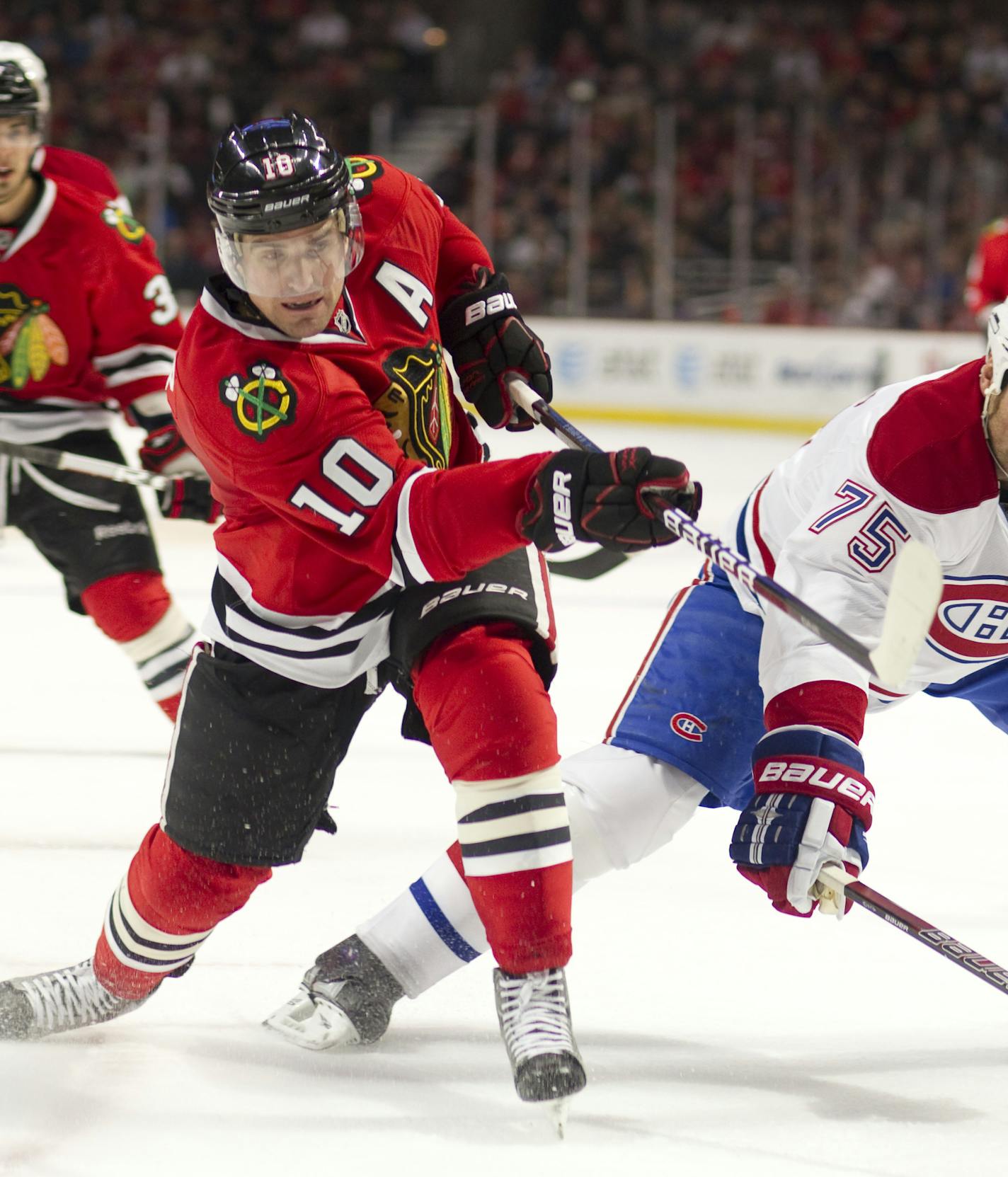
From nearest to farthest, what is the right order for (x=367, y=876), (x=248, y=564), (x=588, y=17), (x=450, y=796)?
(x=248, y=564)
(x=367, y=876)
(x=450, y=796)
(x=588, y=17)

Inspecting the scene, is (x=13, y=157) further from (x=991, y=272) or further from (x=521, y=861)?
(x=991, y=272)

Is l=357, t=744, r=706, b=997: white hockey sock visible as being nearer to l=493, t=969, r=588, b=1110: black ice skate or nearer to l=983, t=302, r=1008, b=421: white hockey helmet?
l=493, t=969, r=588, b=1110: black ice skate

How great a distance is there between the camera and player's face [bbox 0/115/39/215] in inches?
107

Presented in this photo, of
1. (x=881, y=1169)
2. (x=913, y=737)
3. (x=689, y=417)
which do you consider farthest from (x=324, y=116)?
(x=881, y=1169)

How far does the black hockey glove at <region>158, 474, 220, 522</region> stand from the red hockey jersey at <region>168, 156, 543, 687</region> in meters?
1.10

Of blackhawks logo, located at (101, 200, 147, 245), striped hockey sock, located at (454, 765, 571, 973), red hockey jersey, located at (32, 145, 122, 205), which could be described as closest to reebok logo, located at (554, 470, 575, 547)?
striped hockey sock, located at (454, 765, 571, 973)

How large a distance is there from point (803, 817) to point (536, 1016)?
0.34m

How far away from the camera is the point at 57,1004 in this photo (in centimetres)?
186

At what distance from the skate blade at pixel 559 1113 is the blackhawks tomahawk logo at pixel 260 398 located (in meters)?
0.73

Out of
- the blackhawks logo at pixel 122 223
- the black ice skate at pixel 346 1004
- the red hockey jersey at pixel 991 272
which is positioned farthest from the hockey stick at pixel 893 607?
the red hockey jersey at pixel 991 272

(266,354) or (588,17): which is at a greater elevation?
(266,354)

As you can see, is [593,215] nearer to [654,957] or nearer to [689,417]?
[689,417]

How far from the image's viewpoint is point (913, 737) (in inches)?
128

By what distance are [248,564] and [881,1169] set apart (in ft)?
2.92
